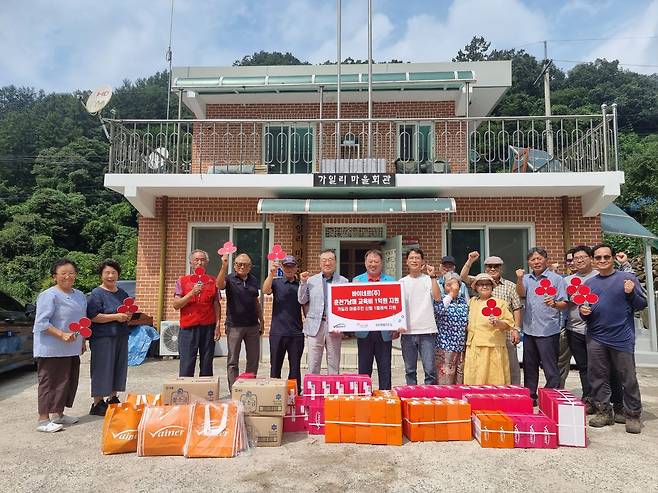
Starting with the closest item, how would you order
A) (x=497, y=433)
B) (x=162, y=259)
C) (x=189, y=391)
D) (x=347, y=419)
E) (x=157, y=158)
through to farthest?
(x=497, y=433) → (x=347, y=419) → (x=189, y=391) → (x=162, y=259) → (x=157, y=158)

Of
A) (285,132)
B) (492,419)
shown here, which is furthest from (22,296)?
(492,419)

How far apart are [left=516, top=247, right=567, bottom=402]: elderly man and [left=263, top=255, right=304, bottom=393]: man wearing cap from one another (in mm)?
2241

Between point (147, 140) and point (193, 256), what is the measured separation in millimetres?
4834

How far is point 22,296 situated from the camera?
1838cm

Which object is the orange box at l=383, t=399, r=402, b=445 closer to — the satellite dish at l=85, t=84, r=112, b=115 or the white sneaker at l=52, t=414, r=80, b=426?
the white sneaker at l=52, t=414, r=80, b=426

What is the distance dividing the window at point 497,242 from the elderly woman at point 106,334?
612cm

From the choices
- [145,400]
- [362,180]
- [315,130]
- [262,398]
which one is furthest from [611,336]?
[315,130]

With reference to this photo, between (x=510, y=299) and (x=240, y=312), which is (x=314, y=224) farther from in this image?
(x=510, y=299)

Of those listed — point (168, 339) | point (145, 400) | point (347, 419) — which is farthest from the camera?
point (168, 339)

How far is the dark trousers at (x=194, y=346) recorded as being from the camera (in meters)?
4.57

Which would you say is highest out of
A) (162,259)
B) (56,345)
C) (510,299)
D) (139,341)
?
(162,259)

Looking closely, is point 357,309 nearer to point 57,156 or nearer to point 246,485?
point 246,485

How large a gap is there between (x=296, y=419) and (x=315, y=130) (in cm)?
742

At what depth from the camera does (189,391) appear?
156 inches
